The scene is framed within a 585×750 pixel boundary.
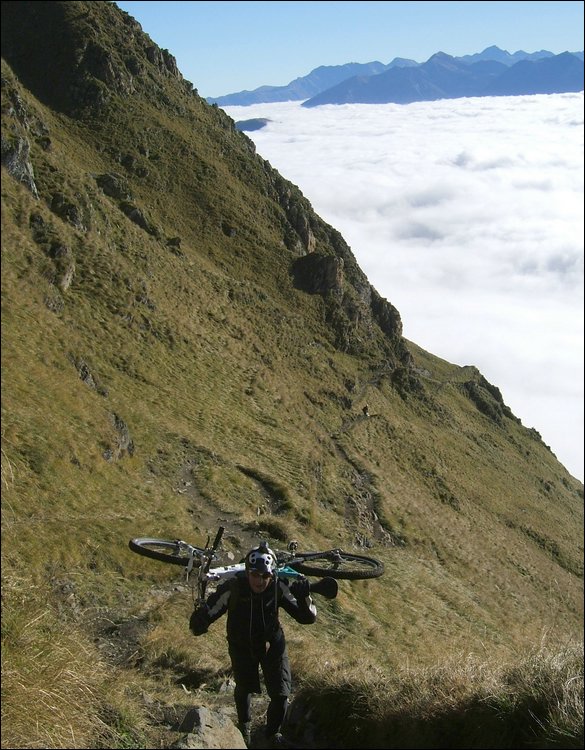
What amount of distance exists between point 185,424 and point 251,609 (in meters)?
25.1

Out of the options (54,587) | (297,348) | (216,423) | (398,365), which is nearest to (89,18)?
(297,348)

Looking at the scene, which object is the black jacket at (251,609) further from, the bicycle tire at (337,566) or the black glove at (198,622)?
the bicycle tire at (337,566)

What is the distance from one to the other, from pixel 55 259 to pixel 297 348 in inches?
1625

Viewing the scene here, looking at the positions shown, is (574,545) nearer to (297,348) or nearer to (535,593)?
(535,593)

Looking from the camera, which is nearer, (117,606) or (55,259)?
(117,606)

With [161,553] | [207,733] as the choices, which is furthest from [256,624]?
[161,553]

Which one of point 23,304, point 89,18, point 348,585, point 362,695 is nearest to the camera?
point 362,695

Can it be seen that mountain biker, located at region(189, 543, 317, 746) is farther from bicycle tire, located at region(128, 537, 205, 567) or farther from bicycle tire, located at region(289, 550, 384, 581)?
bicycle tire, located at region(128, 537, 205, 567)

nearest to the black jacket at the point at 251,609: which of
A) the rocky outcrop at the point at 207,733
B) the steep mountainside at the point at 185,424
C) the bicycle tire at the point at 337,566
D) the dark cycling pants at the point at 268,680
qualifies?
the dark cycling pants at the point at 268,680

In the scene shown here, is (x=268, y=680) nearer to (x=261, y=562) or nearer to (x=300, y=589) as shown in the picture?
(x=300, y=589)

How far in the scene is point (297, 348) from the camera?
70375 millimetres

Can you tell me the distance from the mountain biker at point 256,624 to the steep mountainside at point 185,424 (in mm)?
1205

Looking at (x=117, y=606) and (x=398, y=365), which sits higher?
(x=398, y=365)

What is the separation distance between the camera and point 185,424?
31250 millimetres
